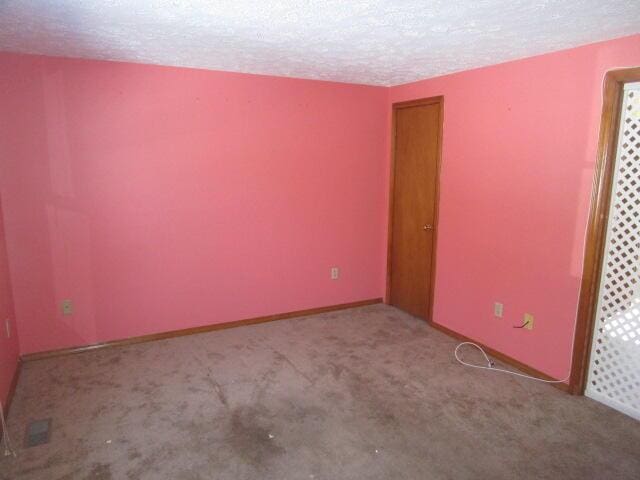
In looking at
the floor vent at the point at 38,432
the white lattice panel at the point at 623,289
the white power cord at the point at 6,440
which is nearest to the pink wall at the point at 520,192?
the white lattice panel at the point at 623,289

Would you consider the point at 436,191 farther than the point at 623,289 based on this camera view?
Yes

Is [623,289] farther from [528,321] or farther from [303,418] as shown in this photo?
[303,418]

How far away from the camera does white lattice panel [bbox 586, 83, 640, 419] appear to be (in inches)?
97.6

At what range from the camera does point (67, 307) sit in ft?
11.0

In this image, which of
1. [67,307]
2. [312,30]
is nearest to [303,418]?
[67,307]

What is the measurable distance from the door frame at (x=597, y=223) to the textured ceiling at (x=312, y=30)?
0.29 m

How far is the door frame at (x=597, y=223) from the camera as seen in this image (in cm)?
249

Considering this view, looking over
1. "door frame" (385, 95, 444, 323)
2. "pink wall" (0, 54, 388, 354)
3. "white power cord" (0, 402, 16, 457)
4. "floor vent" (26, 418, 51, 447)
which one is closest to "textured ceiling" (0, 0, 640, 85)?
"pink wall" (0, 54, 388, 354)

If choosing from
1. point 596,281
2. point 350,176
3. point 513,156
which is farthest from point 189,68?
point 596,281

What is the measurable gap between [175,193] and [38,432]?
1864 mm

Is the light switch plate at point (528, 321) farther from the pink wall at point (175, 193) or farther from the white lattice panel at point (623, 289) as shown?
the pink wall at point (175, 193)

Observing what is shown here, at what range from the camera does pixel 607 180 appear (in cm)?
256

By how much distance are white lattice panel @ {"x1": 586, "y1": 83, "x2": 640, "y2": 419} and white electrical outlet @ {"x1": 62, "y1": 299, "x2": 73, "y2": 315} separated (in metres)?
3.68

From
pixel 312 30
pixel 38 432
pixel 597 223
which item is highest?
pixel 312 30
